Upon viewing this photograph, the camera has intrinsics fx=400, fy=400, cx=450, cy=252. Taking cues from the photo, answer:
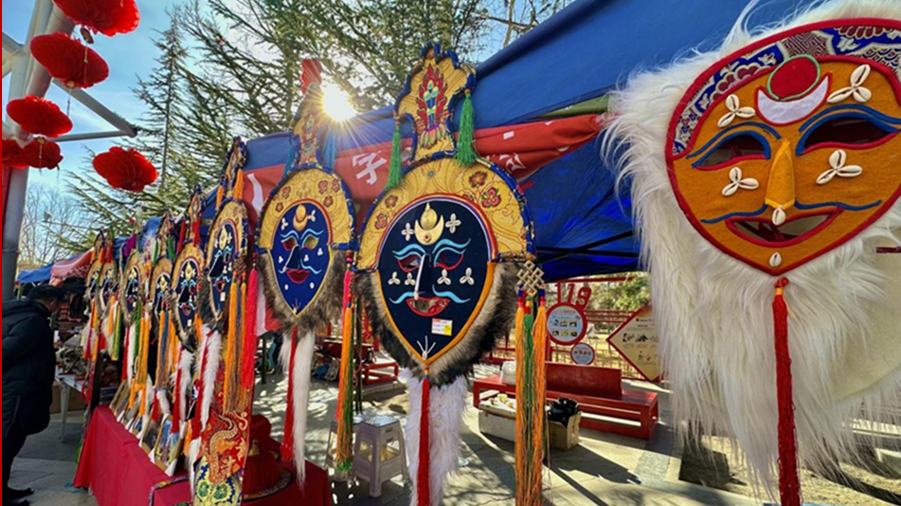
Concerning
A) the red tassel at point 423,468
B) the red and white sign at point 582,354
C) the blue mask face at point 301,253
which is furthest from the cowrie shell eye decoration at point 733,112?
the red and white sign at point 582,354

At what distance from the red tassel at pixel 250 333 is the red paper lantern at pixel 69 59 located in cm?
199

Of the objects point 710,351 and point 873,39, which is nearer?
point 873,39

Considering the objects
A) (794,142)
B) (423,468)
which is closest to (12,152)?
(423,468)

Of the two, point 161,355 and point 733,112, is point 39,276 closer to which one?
point 161,355

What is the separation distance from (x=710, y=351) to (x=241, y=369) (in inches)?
71.8

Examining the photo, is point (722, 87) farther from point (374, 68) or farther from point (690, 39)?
point (374, 68)

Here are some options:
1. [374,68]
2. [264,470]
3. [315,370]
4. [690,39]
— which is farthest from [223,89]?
[690,39]

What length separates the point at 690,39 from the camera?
2.86 ft

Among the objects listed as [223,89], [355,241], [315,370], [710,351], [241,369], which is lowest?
[315,370]

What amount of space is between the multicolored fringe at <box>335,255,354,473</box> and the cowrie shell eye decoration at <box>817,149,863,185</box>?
1297mm

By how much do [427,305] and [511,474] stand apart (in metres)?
3.25

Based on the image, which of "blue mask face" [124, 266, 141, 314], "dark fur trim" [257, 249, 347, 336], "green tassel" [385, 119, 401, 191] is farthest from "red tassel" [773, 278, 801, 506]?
"blue mask face" [124, 266, 141, 314]

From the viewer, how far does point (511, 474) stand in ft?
12.5

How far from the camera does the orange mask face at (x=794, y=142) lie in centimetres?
67
